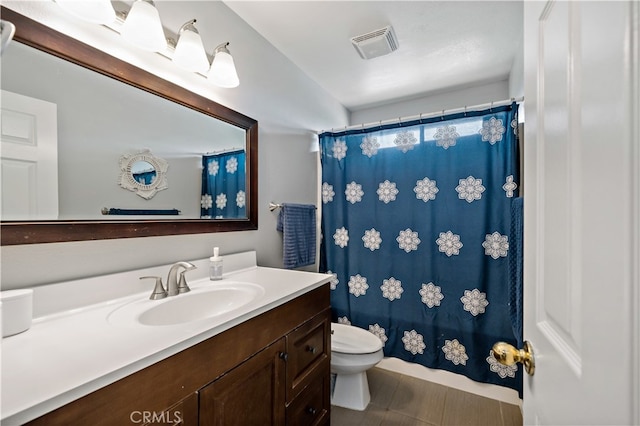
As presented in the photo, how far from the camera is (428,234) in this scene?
1.95m

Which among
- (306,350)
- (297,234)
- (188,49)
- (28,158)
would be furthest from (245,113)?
(306,350)

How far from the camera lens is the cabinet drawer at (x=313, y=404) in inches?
44.5

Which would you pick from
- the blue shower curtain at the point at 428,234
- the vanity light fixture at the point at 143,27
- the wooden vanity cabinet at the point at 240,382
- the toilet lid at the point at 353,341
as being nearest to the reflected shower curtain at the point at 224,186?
the vanity light fixture at the point at 143,27

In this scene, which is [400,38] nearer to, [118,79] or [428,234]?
[428,234]

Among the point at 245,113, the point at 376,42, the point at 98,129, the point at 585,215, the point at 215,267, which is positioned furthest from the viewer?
the point at 376,42

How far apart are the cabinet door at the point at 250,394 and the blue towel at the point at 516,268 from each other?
0.90 metres

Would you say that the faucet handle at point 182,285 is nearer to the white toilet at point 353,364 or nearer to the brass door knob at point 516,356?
the white toilet at point 353,364

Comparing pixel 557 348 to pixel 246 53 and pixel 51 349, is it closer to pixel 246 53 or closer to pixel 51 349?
pixel 51 349

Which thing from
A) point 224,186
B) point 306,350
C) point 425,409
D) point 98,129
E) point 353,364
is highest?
point 98,129

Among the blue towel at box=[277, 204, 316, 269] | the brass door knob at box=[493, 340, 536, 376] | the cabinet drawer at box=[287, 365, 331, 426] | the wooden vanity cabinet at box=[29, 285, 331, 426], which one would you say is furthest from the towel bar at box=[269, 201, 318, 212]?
the brass door knob at box=[493, 340, 536, 376]

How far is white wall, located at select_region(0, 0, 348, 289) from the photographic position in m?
0.88

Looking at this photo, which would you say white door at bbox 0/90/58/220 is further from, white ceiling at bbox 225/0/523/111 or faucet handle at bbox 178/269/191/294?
white ceiling at bbox 225/0/523/111

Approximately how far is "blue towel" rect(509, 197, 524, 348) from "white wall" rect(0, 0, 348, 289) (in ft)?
4.31

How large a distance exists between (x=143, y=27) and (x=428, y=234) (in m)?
1.90
